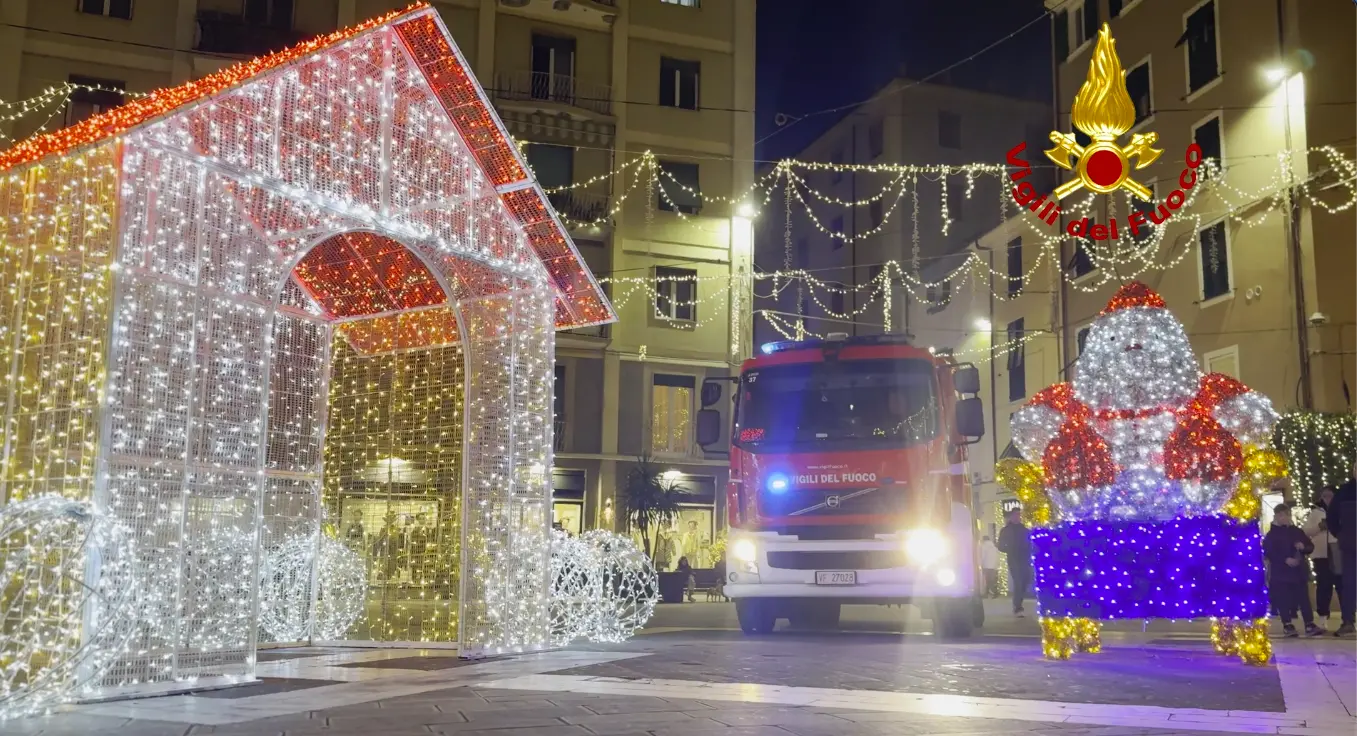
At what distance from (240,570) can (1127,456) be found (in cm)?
680

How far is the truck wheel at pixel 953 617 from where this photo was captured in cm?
1262

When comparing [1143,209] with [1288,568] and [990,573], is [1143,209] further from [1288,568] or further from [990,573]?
[1288,568]

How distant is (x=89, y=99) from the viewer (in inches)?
994

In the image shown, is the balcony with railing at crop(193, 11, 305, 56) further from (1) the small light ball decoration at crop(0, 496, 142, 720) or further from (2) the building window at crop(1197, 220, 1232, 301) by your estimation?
(1) the small light ball decoration at crop(0, 496, 142, 720)

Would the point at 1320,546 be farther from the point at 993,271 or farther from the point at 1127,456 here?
the point at 993,271

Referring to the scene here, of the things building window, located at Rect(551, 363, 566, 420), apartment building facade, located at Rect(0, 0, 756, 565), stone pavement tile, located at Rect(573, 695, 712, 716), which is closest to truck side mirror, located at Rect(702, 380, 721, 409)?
stone pavement tile, located at Rect(573, 695, 712, 716)

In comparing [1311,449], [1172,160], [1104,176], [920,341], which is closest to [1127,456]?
[1104,176]

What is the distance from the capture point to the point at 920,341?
1416 inches

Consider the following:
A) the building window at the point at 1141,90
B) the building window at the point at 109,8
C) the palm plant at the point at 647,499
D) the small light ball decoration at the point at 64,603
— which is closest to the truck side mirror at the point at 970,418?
the small light ball decoration at the point at 64,603

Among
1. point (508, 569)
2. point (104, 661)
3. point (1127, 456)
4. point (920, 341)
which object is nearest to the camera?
point (104, 661)

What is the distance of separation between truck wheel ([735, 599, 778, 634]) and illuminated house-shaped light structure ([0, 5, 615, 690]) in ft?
12.1

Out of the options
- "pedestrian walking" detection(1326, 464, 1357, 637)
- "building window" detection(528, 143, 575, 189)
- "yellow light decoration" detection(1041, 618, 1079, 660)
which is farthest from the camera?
"building window" detection(528, 143, 575, 189)

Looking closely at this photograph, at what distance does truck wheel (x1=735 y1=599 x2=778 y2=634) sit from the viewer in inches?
534

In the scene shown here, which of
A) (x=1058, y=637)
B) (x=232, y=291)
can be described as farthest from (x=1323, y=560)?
(x=232, y=291)
